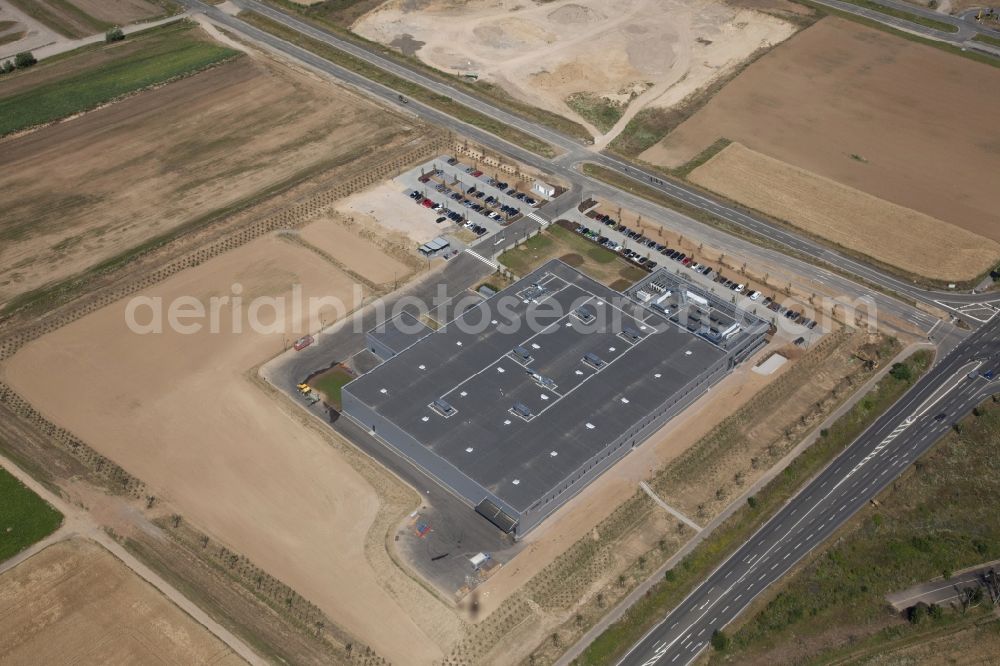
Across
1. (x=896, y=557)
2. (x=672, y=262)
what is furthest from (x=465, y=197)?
(x=896, y=557)

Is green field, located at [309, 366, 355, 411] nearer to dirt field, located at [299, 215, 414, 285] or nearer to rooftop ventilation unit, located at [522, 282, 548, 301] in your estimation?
dirt field, located at [299, 215, 414, 285]

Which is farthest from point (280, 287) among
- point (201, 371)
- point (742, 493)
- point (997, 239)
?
point (997, 239)

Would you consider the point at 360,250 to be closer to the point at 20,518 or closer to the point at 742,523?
the point at 20,518

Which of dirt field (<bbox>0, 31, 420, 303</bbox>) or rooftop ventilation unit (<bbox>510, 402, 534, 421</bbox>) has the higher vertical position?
rooftop ventilation unit (<bbox>510, 402, 534, 421</bbox>)

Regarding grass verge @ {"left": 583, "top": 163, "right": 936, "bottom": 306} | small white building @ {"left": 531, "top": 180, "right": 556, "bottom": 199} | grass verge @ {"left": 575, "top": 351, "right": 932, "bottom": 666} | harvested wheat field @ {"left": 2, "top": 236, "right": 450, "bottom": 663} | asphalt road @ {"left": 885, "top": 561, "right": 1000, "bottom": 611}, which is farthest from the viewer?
small white building @ {"left": 531, "top": 180, "right": 556, "bottom": 199}

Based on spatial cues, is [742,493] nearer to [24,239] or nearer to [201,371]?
[201,371]

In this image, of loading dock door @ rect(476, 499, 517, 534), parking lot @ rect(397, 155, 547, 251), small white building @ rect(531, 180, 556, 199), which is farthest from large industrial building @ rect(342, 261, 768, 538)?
small white building @ rect(531, 180, 556, 199)
